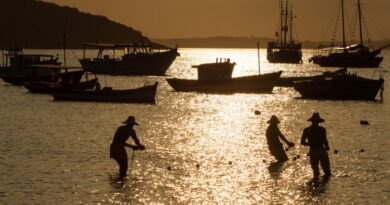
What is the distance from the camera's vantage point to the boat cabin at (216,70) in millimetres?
74750

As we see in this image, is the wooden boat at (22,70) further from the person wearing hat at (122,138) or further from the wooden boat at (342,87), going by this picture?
the person wearing hat at (122,138)

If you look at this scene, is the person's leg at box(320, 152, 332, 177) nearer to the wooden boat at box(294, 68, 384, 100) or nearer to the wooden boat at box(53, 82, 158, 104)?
the wooden boat at box(53, 82, 158, 104)

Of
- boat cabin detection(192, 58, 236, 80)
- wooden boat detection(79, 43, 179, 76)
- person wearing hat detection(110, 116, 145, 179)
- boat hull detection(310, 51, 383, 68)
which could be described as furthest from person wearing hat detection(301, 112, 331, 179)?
boat hull detection(310, 51, 383, 68)

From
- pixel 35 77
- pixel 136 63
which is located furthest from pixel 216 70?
pixel 136 63

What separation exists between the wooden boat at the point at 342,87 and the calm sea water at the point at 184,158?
4.56m

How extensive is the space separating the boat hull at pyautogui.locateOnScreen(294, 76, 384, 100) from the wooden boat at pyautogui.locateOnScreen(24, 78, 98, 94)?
18.5 m

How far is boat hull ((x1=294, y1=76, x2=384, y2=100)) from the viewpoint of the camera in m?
68.5

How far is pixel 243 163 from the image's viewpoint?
30984 mm

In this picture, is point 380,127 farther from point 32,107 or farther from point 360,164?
point 32,107

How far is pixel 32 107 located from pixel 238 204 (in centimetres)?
4460

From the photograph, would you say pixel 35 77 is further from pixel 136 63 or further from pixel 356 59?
pixel 356 59

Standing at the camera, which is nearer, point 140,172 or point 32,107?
point 140,172

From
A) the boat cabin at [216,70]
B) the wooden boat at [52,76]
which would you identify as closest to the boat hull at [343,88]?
the boat cabin at [216,70]

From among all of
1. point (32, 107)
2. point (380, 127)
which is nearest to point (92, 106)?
point (32, 107)
